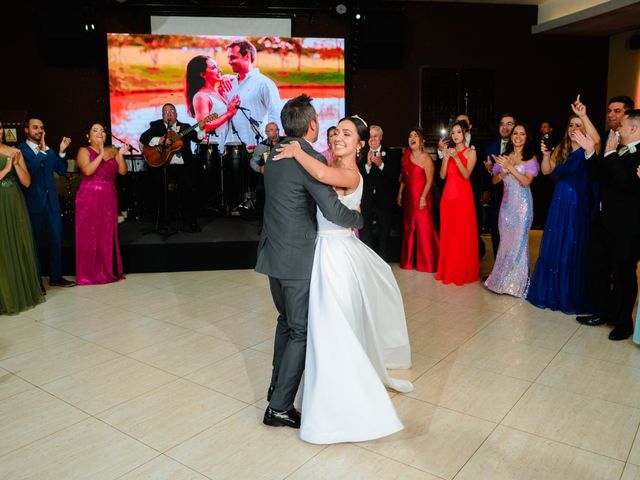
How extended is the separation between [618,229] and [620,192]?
26 centimetres

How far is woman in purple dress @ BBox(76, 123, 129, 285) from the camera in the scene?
17.5ft

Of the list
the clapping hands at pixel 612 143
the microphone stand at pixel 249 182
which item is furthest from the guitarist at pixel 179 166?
the clapping hands at pixel 612 143

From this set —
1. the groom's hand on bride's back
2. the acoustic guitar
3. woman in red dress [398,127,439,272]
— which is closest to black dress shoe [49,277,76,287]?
the acoustic guitar

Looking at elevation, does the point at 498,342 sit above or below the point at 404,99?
below

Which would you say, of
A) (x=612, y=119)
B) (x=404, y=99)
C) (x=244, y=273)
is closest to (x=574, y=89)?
(x=404, y=99)

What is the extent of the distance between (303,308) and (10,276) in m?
3.23

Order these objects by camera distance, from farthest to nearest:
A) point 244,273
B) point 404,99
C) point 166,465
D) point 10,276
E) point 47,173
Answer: point 404,99, point 244,273, point 47,173, point 10,276, point 166,465

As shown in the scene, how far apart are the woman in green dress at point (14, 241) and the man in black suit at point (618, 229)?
4.54 meters

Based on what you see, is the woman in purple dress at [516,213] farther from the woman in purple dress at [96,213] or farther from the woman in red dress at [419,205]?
the woman in purple dress at [96,213]

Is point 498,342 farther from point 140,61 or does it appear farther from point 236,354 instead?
point 140,61

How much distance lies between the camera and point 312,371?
251 centimetres

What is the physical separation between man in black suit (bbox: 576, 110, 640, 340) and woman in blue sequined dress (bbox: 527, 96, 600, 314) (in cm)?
23

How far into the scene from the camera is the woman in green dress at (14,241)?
4516 millimetres

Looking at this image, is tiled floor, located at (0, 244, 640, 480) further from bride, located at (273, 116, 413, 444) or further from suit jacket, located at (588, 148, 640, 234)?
suit jacket, located at (588, 148, 640, 234)
